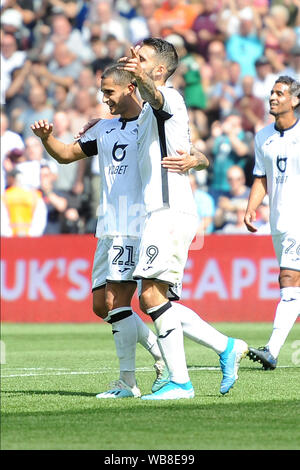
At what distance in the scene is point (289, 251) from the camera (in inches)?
404

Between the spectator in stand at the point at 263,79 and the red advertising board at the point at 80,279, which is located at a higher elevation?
the spectator in stand at the point at 263,79

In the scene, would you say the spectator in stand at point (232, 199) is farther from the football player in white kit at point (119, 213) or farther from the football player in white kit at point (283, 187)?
the football player in white kit at point (119, 213)

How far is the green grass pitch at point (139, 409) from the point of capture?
19.3 feet

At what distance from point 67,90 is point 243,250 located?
577 centimetres

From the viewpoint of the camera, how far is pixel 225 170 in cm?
1812

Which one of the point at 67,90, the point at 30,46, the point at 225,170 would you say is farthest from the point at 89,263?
the point at 30,46

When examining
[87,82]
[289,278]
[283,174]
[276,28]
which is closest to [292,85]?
[283,174]

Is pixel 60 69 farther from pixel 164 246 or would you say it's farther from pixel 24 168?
pixel 164 246

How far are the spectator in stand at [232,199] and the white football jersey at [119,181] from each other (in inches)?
364

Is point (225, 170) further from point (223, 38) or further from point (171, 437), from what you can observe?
point (171, 437)

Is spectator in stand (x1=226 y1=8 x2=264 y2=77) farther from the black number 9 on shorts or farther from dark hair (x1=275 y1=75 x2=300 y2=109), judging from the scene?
the black number 9 on shorts

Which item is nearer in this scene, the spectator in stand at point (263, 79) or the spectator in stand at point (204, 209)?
the spectator in stand at point (204, 209)

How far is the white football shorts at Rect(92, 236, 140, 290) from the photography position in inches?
312

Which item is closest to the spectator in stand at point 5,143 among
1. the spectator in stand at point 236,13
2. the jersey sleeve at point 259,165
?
the spectator in stand at point 236,13
